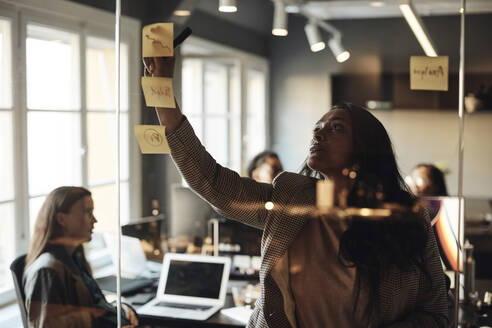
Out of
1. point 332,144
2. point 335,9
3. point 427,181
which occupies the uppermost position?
point 335,9

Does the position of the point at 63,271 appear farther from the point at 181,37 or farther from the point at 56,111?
the point at 181,37

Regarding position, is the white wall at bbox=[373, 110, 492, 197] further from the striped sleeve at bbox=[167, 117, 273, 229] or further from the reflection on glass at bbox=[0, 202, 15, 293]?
the reflection on glass at bbox=[0, 202, 15, 293]

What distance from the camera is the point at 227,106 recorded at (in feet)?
7.00

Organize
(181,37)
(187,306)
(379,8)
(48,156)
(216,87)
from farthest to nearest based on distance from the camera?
1. (187,306)
2. (216,87)
3. (48,156)
4. (379,8)
5. (181,37)

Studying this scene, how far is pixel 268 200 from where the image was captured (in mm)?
1452

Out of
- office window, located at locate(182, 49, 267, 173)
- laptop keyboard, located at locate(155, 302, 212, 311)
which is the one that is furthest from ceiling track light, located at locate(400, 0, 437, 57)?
laptop keyboard, located at locate(155, 302, 212, 311)

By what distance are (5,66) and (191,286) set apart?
3.76ft

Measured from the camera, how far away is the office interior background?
1641mm

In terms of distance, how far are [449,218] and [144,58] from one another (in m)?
0.95

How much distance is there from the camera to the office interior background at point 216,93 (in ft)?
5.38

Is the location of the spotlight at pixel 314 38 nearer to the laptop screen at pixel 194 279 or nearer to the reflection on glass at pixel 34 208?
the reflection on glass at pixel 34 208

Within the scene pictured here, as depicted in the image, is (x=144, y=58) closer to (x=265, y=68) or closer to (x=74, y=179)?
(x=265, y=68)

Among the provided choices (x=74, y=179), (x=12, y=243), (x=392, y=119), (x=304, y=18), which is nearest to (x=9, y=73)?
(x=74, y=179)

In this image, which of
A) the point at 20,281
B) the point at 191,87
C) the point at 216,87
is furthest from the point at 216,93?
the point at 20,281
